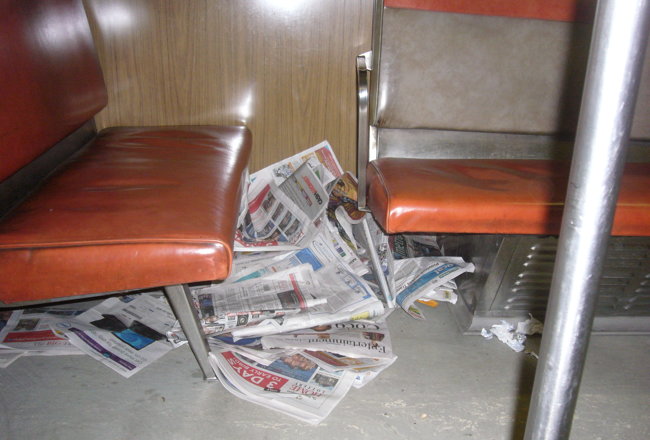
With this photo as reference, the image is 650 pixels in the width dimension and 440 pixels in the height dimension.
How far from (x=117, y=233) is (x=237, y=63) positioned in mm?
932

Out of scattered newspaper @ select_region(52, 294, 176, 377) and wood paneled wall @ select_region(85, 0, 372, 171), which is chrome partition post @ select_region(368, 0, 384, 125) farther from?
scattered newspaper @ select_region(52, 294, 176, 377)

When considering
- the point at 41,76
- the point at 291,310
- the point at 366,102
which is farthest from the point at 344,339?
the point at 41,76

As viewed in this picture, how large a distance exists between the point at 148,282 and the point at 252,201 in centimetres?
84

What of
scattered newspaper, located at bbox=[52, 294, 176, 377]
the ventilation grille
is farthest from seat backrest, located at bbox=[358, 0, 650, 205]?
scattered newspaper, located at bbox=[52, 294, 176, 377]

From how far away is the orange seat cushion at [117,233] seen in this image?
0.81 meters

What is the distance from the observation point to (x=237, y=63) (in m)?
1.60

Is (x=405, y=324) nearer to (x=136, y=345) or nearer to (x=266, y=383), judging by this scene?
(x=266, y=383)

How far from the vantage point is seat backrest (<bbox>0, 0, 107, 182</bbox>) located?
0.95 meters

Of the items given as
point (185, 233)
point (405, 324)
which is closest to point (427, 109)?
point (405, 324)

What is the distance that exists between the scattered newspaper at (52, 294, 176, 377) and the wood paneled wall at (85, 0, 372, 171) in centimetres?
66

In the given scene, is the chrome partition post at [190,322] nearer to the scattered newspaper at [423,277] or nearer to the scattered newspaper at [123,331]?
the scattered newspaper at [123,331]

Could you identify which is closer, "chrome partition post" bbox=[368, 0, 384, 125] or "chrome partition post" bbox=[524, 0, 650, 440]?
"chrome partition post" bbox=[524, 0, 650, 440]

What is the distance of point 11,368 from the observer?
1126 mm

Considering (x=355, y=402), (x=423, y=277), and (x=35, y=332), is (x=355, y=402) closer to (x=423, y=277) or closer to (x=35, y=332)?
(x=423, y=277)
